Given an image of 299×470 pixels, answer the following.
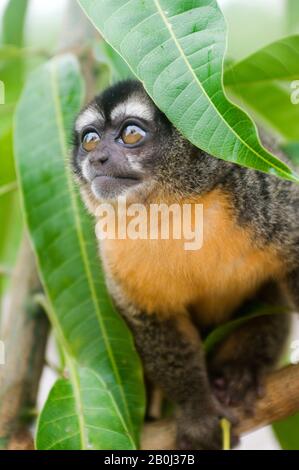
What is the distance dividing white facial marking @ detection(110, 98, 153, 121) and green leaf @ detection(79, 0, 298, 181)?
1.65 ft

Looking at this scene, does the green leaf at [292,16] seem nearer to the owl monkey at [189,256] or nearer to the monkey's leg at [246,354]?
the owl monkey at [189,256]

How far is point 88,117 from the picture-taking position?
2701mm

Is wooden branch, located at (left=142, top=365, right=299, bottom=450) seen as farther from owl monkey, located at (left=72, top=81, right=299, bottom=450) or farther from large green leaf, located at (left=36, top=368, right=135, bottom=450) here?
large green leaf, located at (left=36, top=368, right=135, bottom=450)

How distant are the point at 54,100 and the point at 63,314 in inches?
37.4

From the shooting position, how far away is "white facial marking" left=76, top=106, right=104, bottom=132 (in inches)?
105

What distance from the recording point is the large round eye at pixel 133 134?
260cm

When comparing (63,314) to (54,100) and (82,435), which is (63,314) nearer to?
(82,435)

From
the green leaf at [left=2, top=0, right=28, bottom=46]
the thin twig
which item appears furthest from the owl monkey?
the green leaf at [left=2, top=0, right=28, bottom=46]

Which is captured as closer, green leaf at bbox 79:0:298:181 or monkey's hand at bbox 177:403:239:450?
green leaf at bbox 79:0:298:181

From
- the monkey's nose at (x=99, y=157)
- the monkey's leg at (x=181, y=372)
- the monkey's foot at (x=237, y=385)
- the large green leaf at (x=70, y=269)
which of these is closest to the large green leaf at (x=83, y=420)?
the large green leaf at (x=70, y=269)

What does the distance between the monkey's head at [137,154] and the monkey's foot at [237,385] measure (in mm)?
884

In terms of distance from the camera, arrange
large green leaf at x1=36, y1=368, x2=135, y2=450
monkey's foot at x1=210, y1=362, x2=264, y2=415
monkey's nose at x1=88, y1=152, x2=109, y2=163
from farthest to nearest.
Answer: monkey's foot at x1=210, y1=362, x2=264, y2=415
monkey's nose at x1=88, y1=152, x2=109, y2=163
large green leaf at x1=36, y1=368, x2=135, y2=450

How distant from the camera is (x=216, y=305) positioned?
3.12m

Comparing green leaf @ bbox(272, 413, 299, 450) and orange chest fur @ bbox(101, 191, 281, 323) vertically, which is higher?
orange chest fur @ bbox(101, 191, 281, 323)
